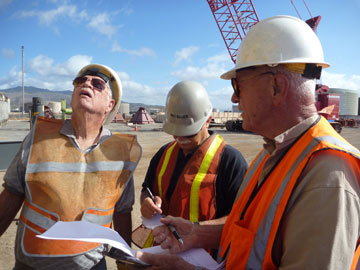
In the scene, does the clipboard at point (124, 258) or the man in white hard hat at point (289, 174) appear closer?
the man in white hard hat at point (289, 174)

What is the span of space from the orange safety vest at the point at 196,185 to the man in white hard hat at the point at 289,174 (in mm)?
335

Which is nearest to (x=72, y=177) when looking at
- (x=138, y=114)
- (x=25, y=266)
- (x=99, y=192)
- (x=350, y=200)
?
(x=99, y=192)

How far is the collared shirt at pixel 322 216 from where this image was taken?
951mm

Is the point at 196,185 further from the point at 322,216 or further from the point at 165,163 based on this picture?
the point at 322,216

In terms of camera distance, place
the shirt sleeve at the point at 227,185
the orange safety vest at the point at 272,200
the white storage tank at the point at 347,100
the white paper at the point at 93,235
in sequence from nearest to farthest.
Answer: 1. the orange safety vest at the point at 272,200
2. the white paper at the point at 93,235
3. the shirt sleeve at the point at 227,185
4. the white storage tank at the point at 347,100

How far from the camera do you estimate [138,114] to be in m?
30.9

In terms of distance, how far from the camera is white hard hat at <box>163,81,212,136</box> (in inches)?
92.0

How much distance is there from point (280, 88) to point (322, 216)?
67cm

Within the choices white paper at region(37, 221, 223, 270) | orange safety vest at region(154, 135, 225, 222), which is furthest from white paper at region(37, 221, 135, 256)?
orange safety vest at region(154, 135, 225, 222)

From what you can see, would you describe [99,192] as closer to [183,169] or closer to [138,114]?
[183,169]

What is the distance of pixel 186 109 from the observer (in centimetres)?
236

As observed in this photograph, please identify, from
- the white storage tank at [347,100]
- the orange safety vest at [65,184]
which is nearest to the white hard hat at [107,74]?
the orange safety vest at [65,184]

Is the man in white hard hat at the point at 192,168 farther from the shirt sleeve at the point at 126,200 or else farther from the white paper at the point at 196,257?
the white paper at the point at 196,257

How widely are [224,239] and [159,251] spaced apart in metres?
0.44
